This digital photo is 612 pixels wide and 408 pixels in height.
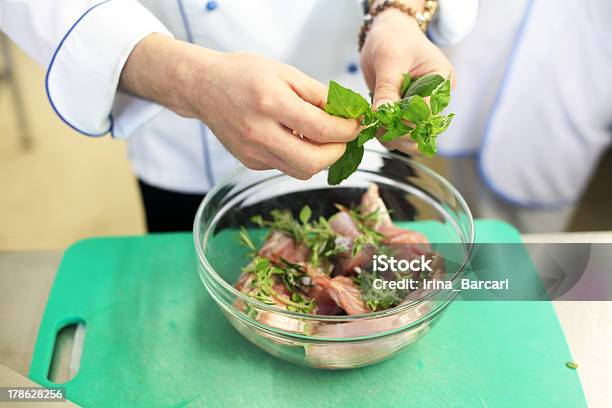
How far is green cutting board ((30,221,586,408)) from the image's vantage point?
73 centimetres

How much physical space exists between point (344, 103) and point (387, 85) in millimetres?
121

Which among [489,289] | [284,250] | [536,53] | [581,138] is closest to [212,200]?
[284,250]

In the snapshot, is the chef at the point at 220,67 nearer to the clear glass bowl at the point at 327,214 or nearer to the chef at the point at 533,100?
the clear glass bowl at the point at 327,214

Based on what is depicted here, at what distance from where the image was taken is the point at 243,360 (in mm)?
766

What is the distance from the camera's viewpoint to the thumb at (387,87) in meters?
0.70

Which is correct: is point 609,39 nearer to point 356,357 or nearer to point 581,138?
point 581,138

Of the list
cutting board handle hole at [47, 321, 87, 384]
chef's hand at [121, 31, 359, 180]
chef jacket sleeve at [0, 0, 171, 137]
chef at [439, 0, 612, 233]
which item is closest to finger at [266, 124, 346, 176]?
chef's hand at [121, 31, 359, 180]

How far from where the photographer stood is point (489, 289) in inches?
34.0

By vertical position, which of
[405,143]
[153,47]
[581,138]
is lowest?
[581,138]

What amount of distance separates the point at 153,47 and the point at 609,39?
949mm

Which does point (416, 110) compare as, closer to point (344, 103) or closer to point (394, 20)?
point (344, 103)

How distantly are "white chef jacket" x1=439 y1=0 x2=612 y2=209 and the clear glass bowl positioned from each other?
19.4 inches

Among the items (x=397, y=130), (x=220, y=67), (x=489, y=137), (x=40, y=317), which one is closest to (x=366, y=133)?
(x=397, y=130)

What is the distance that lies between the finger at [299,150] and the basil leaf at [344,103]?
0.14 ft
